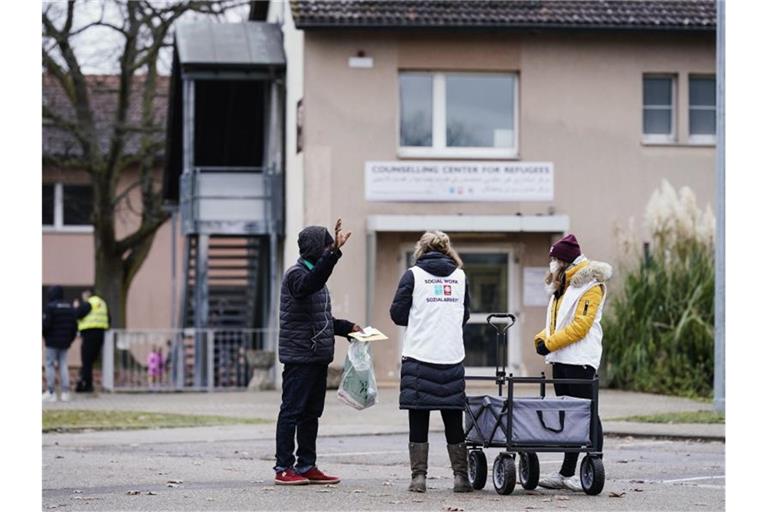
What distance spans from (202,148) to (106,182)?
6.28 meters

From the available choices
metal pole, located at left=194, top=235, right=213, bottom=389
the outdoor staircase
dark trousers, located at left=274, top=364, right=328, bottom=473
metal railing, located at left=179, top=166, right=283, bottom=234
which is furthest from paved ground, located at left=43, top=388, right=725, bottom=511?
the outdoor staircase

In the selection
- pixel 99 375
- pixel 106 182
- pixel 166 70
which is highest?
pixel 166 70

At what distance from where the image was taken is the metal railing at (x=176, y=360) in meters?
28.9

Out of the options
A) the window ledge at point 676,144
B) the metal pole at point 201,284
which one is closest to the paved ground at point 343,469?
the window ledge at point 676,144

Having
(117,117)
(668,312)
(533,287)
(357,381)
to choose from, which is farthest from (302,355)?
(117,117)

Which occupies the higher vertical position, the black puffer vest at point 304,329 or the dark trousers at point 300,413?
the black puffer vest at point 304,329

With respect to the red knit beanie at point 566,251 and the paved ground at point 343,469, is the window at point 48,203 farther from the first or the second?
the red knit beanie at point 566,251

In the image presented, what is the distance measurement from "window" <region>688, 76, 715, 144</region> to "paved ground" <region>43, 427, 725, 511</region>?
39.0ft

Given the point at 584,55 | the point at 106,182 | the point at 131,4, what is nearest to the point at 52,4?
the point at 131,4

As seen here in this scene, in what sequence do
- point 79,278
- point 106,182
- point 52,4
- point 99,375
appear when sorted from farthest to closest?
point 79,278 → point 106,182 → point 52,4 → point 99,375

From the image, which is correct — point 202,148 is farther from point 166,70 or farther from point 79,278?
point 79,278

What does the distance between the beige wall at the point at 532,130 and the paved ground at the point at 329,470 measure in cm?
941

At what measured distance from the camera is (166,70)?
41.5 meters

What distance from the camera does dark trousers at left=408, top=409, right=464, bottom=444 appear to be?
11664 millimetres
